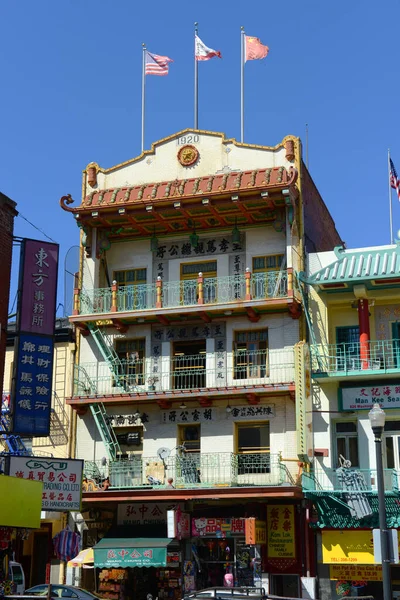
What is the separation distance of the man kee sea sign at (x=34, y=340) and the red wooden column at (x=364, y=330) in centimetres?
1165

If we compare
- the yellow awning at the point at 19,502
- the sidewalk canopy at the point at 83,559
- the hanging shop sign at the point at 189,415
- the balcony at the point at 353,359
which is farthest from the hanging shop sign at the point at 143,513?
the yellow awning at the point at 19,502

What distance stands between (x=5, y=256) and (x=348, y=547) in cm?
1529

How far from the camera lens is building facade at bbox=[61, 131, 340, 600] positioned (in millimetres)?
32406

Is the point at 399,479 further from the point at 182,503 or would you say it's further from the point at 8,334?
the point at 8,334

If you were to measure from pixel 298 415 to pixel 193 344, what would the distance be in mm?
6177

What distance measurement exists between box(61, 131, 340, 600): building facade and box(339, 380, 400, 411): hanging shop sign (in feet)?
6.46

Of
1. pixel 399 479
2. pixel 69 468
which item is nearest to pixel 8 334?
pixel 69 468

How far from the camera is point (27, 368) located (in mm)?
26312

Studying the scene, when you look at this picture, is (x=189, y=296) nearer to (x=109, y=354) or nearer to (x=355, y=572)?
(x=109, y=354)

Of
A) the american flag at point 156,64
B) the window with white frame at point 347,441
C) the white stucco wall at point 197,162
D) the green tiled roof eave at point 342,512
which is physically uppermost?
the american flag at point 156,64

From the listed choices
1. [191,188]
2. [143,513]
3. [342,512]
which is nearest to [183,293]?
[191,188]

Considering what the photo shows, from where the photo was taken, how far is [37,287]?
88.6 ft

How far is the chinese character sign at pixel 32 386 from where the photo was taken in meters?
25.8

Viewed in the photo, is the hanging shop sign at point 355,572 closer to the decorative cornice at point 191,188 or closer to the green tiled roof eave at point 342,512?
the green tiled roof eave at point 342,512
